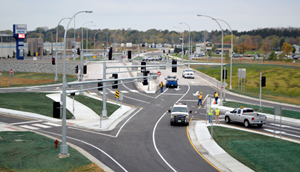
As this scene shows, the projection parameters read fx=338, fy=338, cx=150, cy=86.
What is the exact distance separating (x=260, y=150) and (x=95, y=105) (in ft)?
81.7

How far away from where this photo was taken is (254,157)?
2117cm

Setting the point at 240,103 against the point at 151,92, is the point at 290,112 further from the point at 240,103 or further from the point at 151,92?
the point at 151,92

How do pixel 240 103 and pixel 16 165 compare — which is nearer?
pixel 16 165

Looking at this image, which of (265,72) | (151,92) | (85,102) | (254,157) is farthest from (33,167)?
(265,72)

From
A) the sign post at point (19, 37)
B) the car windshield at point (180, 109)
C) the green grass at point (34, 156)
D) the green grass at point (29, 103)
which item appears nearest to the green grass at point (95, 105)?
the green grass at point (29, 103)

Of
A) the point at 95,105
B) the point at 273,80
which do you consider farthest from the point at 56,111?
the point at 273,80

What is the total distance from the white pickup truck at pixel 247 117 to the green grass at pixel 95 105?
13.6m

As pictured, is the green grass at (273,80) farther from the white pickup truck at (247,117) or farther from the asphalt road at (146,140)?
the white pickup truck at (247,117)

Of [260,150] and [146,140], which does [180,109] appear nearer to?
[146,140]

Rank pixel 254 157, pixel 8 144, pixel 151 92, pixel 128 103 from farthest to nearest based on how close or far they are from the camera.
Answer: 1. pixel 151 92
2. pixel 128 103
3. pixel 8 144
4. pixel 254 157

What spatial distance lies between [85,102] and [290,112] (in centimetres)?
2496

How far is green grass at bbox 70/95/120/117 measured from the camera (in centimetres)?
4003

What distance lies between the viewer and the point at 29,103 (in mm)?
39531

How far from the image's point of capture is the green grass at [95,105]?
40.0 m
